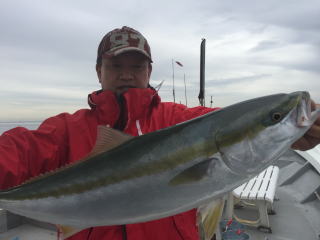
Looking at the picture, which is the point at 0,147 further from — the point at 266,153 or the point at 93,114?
the point at 266,153

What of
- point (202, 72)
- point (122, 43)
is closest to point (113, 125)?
point (122, 43)

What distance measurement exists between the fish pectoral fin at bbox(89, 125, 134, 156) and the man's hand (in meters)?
1.34

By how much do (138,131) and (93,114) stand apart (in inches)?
20.8

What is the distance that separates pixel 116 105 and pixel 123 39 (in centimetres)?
79

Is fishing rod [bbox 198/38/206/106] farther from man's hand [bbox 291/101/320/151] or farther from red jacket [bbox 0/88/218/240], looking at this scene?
man's hand [bbox 291/101/320/151]

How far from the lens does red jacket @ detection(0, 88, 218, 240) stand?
2.49 metres

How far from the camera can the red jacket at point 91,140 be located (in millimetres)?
2490

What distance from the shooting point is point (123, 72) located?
10.4ft

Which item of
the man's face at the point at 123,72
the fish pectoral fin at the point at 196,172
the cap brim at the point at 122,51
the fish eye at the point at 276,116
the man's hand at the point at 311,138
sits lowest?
the fish pectoral fin at the point at 196,172

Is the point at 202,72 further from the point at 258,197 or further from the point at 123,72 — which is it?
the point at 123,72

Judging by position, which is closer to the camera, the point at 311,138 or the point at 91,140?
the point at 311,138

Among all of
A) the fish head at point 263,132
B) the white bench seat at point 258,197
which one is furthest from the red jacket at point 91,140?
the white bench seat at point 258,197

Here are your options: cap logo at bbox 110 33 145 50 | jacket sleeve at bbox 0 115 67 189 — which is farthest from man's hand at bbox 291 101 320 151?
jacket sleeve at bbox 0 115 67 189

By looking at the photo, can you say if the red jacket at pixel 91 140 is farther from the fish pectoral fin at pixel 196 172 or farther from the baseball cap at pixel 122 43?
the fish pectoral fin at pixel 196 172
